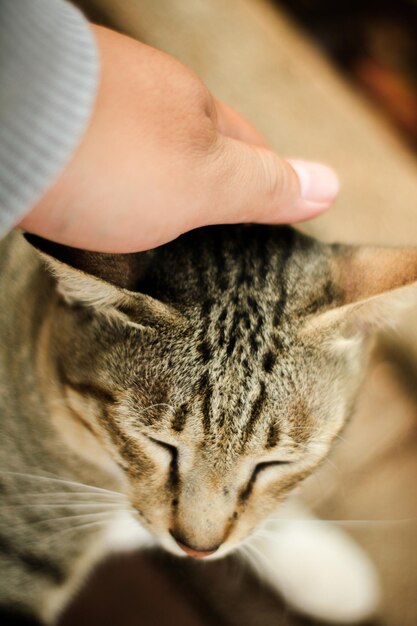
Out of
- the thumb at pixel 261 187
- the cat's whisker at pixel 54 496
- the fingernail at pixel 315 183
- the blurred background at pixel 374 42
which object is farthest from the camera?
the blurred background at pixel 374 42

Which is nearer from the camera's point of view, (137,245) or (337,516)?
(137,245)

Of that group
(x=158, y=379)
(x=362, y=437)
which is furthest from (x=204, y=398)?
(x=362, y=437)

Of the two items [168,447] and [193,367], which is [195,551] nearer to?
[168,447]

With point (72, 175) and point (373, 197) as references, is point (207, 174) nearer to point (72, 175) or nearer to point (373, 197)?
point (72, 175)

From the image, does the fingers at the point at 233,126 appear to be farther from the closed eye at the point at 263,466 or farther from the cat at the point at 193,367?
the closed eye at the point at 263,466

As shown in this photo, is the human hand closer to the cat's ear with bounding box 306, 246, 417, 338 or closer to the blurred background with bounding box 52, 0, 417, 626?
the cat's ear with bounding box 306, 246, 417, 338

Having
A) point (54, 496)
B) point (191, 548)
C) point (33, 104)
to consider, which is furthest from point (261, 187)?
point (54, 496)

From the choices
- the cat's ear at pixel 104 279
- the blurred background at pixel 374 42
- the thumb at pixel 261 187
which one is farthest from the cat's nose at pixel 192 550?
the blurred background at pixel 374 42
